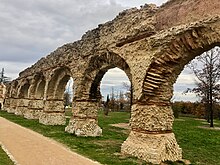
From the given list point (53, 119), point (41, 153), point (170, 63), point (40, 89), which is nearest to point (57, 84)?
point (53, 119)

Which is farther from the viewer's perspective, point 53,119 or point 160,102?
point 53,119

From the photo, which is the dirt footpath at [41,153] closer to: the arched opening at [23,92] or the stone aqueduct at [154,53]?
the stone aqueduct at [154,53]

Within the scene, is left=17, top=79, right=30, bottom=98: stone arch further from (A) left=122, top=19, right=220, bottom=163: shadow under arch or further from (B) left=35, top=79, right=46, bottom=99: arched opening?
(A) left=122, top=19, right=220, bottom=163: shadow under arch

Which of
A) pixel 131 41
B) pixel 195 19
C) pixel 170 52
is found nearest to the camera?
pixel 195 19

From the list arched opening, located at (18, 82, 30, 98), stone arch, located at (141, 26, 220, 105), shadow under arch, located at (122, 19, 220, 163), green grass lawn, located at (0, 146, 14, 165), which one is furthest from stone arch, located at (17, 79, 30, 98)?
stone arch, located at (141, 26, 220, 105)

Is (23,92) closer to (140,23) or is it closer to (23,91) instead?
(23,91)

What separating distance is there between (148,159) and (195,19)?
4.06m

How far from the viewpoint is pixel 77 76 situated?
13000 millimetres

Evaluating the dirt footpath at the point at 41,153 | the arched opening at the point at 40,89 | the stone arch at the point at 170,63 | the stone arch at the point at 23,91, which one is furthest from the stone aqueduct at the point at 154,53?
the stone arch at the point at 23,91

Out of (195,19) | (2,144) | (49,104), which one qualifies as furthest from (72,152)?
(49,104)

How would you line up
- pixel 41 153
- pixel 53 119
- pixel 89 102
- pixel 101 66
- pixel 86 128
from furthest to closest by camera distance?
pixel 53 119, pixel 89 102, pixel 86 128, pixel 101 66, pixel 41 153

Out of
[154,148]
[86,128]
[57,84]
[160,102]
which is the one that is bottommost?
[154,148]

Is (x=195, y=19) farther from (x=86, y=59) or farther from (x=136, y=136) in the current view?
(x=86, y=59)

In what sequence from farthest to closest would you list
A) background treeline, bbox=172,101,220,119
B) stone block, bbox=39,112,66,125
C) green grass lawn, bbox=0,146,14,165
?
background treeline, bbox=172,101,220,119 < stone block, bbox=39,112,66,125 < green grass lawn, bbox=0,146,14,165
